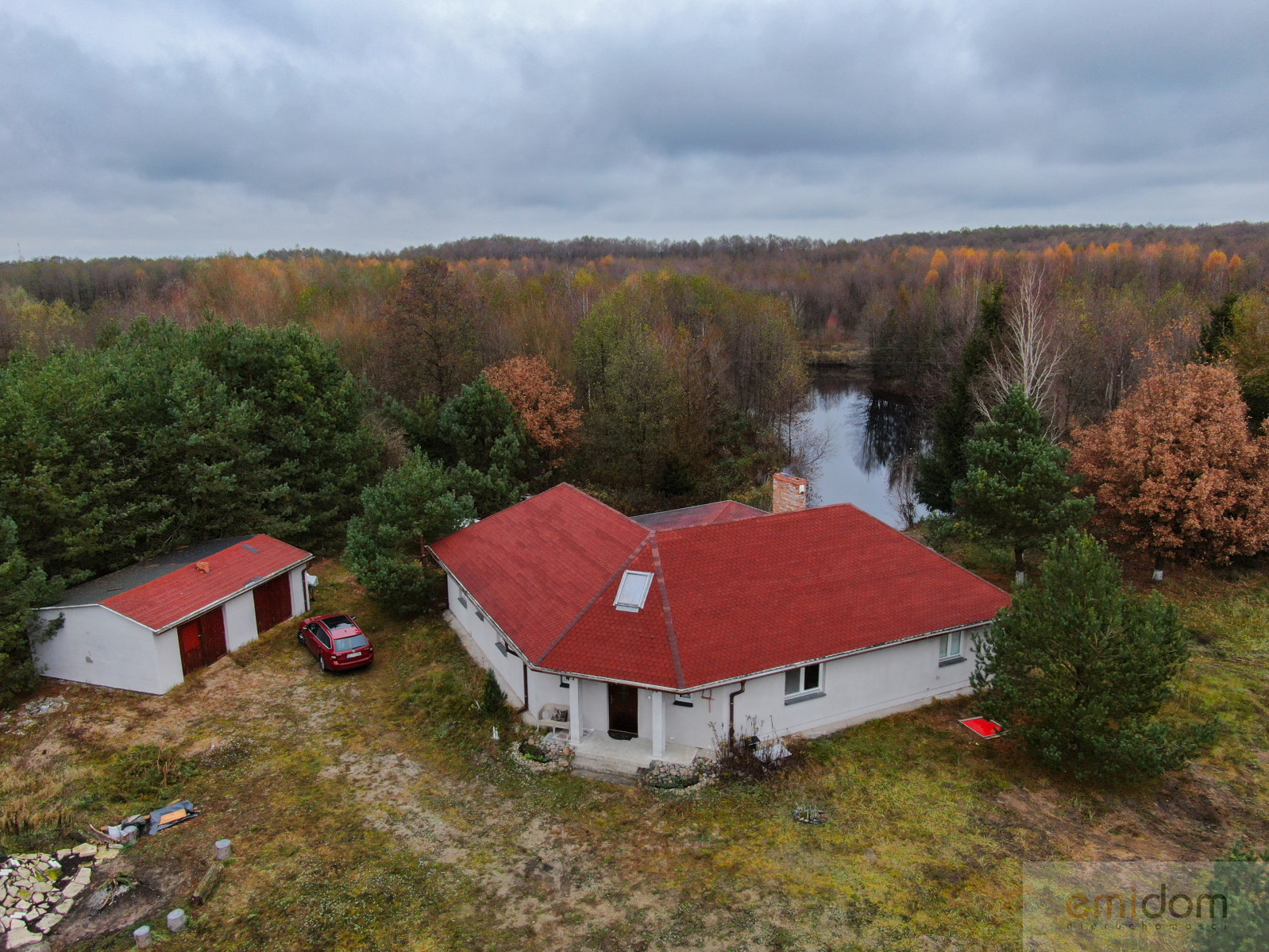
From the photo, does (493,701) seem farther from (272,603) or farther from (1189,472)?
(1189,472)

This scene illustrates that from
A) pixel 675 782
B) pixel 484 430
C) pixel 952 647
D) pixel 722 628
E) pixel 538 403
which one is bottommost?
pixel 675 782

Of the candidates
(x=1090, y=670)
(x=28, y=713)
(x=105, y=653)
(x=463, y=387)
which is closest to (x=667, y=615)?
(x=1090, y=670)

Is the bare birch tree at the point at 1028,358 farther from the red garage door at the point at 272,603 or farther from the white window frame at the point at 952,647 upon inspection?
the red garage door at the point at 272,603

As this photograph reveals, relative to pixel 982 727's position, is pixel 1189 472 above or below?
above

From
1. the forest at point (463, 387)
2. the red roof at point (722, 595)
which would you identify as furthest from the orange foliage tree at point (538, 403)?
the red roof at point (722, 595)

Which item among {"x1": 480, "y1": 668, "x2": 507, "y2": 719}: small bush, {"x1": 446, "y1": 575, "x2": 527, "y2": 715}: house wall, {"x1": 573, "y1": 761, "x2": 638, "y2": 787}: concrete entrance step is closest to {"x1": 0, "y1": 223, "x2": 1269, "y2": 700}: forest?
{"x1": 446, "y1": 575, "x2": 527, "y2": 715}: house wall
